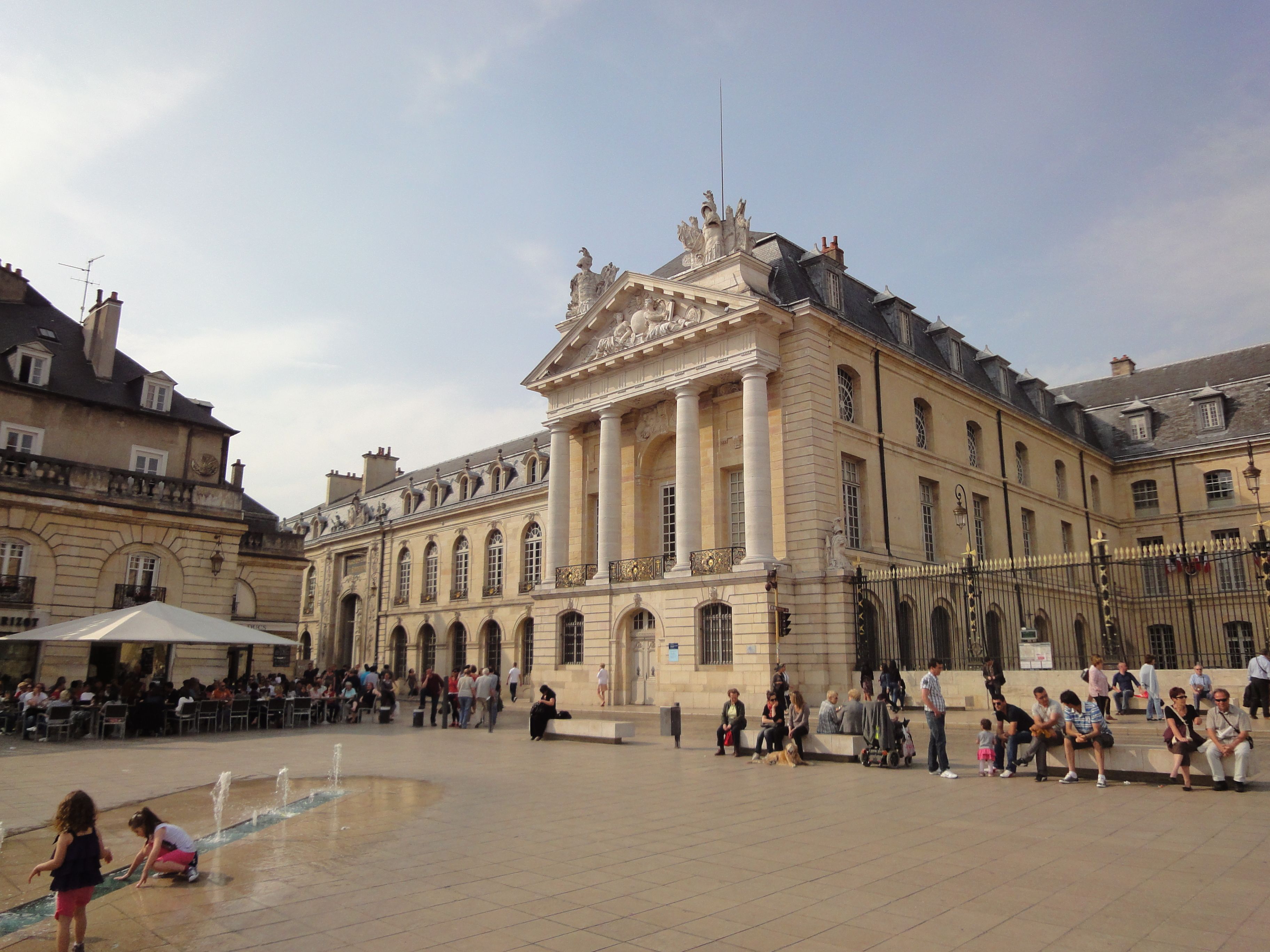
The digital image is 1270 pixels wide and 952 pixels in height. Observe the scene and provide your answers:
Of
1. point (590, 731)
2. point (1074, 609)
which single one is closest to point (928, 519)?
point (1074, 609)

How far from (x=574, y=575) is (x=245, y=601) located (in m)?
13.6

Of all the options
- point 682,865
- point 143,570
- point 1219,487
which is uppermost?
point 1219,487

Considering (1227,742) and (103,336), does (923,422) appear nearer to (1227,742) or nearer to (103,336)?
(1227,742)

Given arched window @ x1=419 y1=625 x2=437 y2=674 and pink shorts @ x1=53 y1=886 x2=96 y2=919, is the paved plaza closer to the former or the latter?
pink shorts @ x1=53 y1=886 x2=96 y2=919

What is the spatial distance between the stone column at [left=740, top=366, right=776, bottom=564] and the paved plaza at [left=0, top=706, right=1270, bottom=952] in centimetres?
1079

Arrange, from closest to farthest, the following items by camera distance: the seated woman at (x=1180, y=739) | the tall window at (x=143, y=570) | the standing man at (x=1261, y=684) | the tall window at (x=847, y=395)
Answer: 1. the seated woman at (x=1180, y=739)
2. the standing man at (x=1261, y=684)
3. the tall window at (x=847, y=395)
4. the tall window at (x=143, y=570)

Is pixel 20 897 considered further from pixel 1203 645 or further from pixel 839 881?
pixel 1203 645

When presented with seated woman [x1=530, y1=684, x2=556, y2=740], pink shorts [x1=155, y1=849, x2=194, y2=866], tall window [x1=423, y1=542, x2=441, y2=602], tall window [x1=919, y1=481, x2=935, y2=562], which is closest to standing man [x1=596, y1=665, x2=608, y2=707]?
seated woman [x1=530, y1=684, x2=556, y2=740]

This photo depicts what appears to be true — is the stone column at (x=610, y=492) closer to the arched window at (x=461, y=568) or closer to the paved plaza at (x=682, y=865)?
the paved plaza at (x=682, y=865)

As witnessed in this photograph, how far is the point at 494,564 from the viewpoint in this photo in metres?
40.2

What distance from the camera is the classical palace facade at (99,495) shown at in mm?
23781

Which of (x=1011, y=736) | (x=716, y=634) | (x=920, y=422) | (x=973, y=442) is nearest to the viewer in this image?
(x=1011, y=736)

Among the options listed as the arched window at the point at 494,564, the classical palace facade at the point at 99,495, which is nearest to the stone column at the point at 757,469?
the classical palace facade at the point at 99,495

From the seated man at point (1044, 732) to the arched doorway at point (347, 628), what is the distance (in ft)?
136
